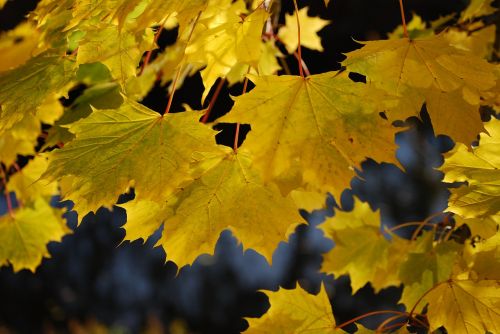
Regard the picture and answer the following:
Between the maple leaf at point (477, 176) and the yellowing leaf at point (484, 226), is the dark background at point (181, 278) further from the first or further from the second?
the maple leaf at point (477, 176)

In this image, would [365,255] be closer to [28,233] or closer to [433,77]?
[433,77]

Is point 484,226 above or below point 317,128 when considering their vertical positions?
below

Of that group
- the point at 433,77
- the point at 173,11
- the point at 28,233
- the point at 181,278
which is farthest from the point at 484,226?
the point at 181,278

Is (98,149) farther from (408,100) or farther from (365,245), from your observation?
(365,245)

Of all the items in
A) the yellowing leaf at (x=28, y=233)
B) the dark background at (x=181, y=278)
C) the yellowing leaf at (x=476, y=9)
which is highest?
the yellowing leaf at (x=476, y=9)

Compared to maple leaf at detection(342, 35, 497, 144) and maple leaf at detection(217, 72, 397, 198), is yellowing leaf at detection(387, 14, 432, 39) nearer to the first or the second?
maple leaf at detection(342, 35, 497, 144)

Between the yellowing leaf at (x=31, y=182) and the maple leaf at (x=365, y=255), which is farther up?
the yellowing leaf at (x=31, y=182)

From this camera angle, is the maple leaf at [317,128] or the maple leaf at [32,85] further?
the maple leaf at [32,85]

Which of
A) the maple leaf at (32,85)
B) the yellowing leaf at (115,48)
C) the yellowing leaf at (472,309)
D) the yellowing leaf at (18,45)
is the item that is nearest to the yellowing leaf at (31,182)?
the yellowing leaf at (18,45)
